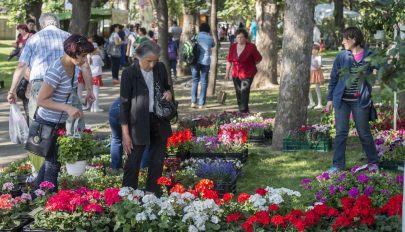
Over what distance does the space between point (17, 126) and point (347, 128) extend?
3905 millimetres

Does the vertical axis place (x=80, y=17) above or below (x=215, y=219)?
above

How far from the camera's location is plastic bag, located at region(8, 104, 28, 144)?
978 centimetres

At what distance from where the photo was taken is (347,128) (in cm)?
970

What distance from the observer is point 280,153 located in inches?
465

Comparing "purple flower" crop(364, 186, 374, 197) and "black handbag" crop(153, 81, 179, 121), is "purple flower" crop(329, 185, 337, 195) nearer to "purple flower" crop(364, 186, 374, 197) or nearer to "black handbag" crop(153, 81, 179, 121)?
"purple flower" crop(364, 186, 374, 197)

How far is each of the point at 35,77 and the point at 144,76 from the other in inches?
66.2

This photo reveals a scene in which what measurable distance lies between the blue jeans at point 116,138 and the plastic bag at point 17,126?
1068 mm

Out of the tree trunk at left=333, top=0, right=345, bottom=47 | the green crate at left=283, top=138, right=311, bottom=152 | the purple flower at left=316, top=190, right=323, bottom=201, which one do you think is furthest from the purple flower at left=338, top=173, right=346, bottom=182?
the tree trunk at left=333, top=0, right=345, bottom=47

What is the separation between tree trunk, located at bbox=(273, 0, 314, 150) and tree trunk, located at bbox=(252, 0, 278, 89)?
1033 cm

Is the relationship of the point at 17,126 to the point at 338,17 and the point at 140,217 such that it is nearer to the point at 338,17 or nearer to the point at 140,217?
the point at 140,217

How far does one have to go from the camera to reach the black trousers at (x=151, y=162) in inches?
307

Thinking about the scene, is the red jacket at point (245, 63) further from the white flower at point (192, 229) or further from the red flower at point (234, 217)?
the white flower at point (192, 229)

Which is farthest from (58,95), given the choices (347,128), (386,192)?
(347,128)

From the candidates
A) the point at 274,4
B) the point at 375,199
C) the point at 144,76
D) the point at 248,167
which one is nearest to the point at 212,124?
the point at 248,167
